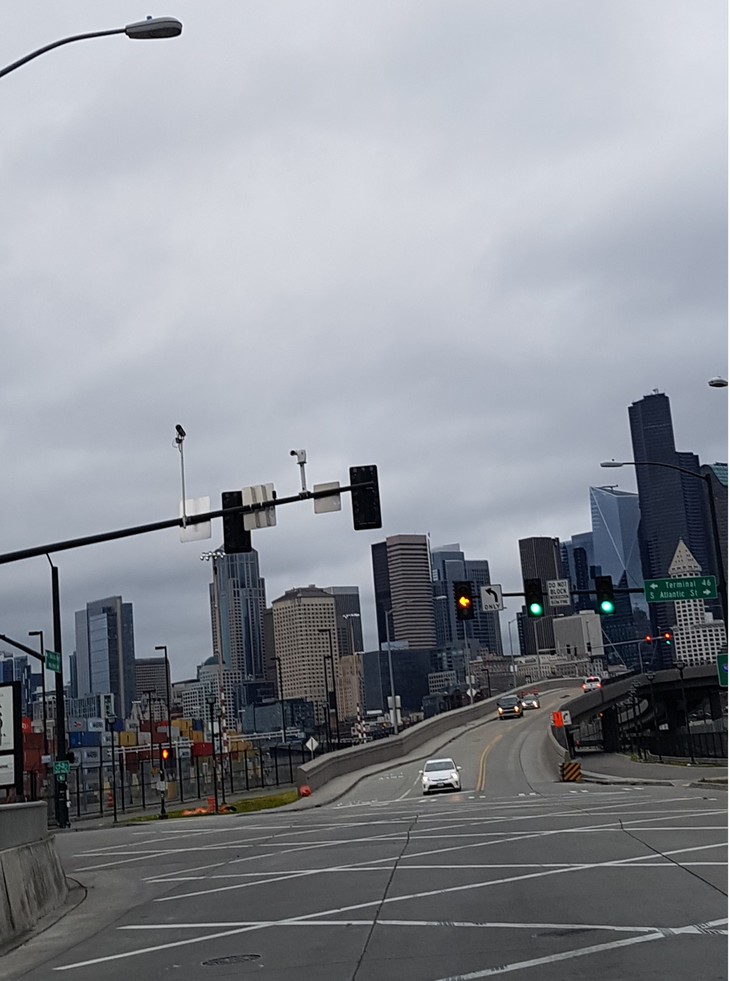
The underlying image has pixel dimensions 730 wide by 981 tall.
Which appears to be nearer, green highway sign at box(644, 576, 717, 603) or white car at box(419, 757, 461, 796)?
green highway sign at box(644, 576, 717, 603)

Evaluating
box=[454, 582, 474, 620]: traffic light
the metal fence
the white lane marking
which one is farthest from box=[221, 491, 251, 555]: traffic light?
the metal fence

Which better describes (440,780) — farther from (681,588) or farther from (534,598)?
(681,588)

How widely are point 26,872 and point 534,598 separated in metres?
24.3

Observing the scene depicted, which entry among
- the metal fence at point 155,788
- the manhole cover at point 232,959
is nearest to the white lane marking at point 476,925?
the manhole cover at point 232,959

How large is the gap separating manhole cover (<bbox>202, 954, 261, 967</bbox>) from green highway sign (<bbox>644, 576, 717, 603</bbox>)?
28.9m

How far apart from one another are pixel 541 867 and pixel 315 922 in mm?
5232

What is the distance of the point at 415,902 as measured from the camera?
15625mm

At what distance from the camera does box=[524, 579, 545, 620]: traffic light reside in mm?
39312

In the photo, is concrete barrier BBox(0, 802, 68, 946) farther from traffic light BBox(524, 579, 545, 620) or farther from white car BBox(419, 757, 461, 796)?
white car BBox(419, 757, 461, 796)

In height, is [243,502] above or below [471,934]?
above

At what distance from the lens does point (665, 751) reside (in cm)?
12200

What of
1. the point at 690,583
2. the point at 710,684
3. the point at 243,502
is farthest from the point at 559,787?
the point at 710,684

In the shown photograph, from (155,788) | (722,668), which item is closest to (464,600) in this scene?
(722,668)

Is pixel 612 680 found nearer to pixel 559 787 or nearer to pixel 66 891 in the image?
pixel 559 787
